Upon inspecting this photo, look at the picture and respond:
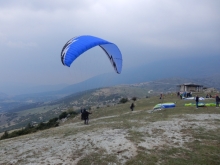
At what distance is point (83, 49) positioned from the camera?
20.8 metres

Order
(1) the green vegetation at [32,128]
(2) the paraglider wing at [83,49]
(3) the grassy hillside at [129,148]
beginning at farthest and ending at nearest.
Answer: (1) the green vegetation at [32,128] < (2) the paraglider wing at [83,49] < (3) the grassy hillside at [129,148]

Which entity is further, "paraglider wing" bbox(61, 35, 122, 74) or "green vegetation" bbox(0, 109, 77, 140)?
"green vegetation" bbox(0, 109, 77, 140)

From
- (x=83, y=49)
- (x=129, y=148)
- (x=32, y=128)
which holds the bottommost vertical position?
(x=32, y=128)

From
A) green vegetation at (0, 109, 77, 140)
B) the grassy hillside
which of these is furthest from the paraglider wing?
green vegetation at (0, 109, 77, 140)

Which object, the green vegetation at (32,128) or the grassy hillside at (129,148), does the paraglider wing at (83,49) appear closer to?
the grassy hillside at (129,148)

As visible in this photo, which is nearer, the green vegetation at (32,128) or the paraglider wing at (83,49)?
the paraglider wing at (83,49)

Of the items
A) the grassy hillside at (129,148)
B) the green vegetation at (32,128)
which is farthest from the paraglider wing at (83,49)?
the green vegetation at (32,128)

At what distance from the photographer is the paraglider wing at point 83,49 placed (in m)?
20.5

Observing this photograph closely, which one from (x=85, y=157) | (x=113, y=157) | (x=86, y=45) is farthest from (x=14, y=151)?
(x=86, y=45)

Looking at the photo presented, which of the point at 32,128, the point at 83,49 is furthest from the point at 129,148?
the point at 32,128

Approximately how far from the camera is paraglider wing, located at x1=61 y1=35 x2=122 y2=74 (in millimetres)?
20516

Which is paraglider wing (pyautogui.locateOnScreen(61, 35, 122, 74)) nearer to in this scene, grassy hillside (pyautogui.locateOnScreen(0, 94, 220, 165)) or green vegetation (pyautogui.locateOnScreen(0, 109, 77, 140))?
grassy hillside (pyautogui.locateOnScreen(0, 94, 220, 165))

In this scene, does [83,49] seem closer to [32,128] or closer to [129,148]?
[129,148]

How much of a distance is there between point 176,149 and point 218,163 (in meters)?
2.69
